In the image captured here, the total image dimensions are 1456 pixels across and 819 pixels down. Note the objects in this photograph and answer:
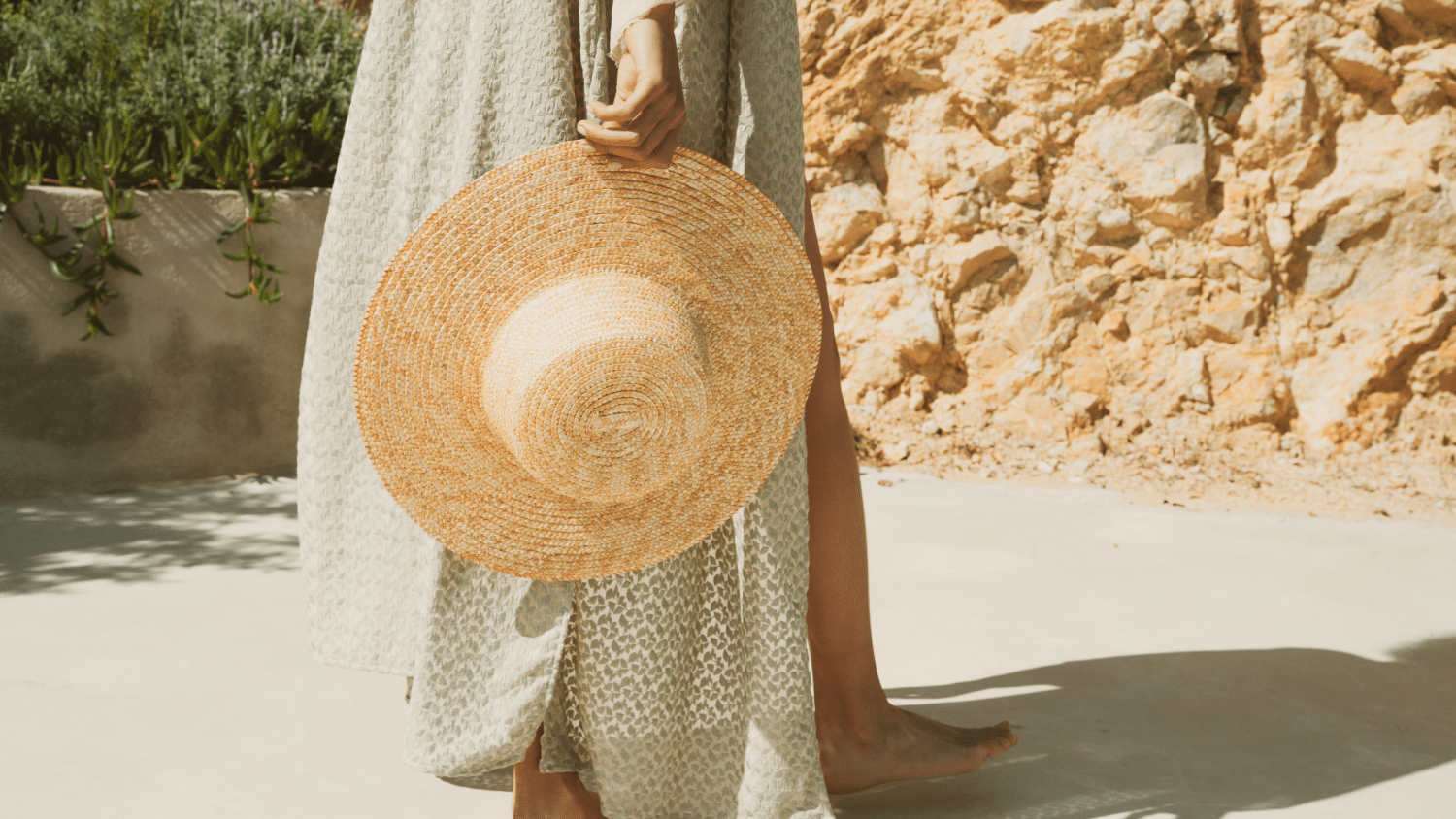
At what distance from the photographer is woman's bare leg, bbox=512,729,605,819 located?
1.58 m

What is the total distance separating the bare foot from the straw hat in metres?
0.51

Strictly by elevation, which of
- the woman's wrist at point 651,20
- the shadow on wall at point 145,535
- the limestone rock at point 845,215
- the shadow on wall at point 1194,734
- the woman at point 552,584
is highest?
the limestone rock at point 845,215

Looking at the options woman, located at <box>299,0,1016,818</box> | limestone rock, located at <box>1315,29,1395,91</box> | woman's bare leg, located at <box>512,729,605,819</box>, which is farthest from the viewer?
limestone rock, located at <box>1315,29,1395,91</box>

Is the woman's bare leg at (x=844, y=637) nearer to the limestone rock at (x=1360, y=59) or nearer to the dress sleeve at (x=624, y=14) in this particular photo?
the dress sleeve at (x=624, y=14)

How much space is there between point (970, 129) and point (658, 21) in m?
3.66

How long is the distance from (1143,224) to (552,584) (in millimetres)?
3705

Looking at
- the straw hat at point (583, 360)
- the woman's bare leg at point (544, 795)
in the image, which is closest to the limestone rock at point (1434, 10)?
the straw hat at point (583, 360)

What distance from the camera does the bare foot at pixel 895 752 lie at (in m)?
1.72

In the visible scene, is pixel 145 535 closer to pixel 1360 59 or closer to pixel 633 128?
pixel 633 128

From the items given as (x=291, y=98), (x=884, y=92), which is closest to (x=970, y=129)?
(x=884, y=92)

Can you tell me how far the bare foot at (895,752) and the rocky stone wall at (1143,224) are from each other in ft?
8.61

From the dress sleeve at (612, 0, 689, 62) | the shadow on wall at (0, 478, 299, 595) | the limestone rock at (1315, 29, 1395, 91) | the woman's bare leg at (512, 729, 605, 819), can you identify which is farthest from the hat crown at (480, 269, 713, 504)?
the limestone rock at (1315, 29, 1395, 91)

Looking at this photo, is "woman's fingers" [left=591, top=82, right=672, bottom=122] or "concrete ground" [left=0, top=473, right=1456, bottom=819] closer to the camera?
"woman's fingers" [left=591, top=82, right=672, bottom=122]

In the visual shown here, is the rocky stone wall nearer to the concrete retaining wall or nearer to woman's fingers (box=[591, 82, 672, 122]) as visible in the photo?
the concrete retaining wall
